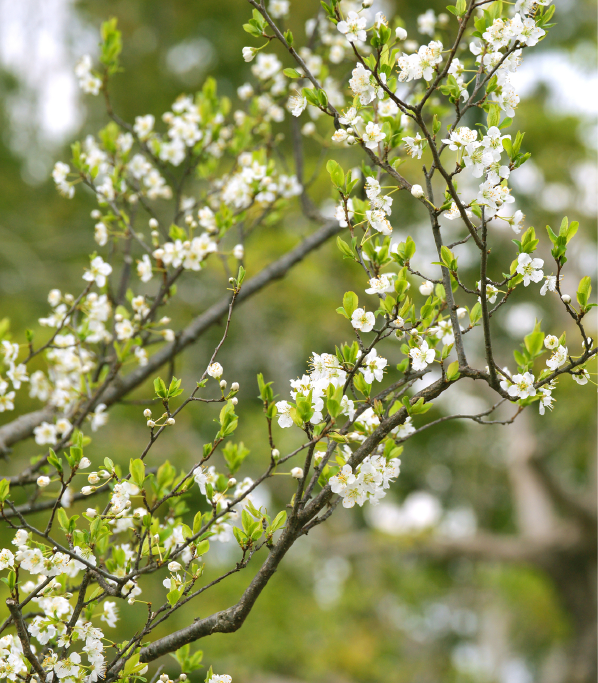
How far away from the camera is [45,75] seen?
17.9ft

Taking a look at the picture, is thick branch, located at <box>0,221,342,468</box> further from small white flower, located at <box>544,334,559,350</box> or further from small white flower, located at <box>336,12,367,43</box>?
small white flower, located at <box>544,334,559,350</box>

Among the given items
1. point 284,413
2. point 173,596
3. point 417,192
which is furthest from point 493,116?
point 173,596

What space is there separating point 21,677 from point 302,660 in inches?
297

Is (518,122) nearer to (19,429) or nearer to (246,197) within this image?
(246,197)

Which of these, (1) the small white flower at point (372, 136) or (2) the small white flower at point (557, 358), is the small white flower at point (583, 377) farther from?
(1) the small white flower at point (372, 136)

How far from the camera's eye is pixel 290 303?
24.3ft

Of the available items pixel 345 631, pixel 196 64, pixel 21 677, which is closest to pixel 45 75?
pixel 196 64

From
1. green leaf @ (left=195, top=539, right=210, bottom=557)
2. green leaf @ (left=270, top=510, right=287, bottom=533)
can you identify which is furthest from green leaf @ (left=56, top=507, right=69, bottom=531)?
green leaf @ (left=270, top=510, right=287, bottom=533)

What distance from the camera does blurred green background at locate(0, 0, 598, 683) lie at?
621 centimetres

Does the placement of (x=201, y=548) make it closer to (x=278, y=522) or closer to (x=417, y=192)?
(x=278, y=522)

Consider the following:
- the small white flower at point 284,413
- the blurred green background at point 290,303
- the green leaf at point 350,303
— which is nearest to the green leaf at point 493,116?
the green leaf at point 350,303

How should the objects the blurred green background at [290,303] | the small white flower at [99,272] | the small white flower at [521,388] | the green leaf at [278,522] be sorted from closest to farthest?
the small white flower at [521,388]
the green leaf at [278,522]
the small white flower at [99,272]
the blurred green background at [290,303]

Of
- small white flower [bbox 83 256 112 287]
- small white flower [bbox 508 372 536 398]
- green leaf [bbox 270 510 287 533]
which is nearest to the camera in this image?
small white flower [bbox 508 372 536 398]

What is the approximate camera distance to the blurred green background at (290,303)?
6207mm
